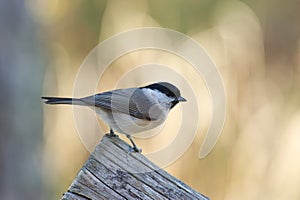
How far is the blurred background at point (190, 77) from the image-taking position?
9.35 feet

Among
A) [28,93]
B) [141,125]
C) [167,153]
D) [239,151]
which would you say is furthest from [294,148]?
[28,93]

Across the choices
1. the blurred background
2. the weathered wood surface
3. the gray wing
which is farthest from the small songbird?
the blurred background

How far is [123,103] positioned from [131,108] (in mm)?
37

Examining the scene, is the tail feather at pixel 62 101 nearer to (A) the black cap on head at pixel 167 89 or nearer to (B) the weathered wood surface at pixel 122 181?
(A) the black cap on head at pixel 167 89

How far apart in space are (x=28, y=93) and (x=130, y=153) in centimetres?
202

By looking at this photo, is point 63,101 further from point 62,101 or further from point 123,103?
point 123,103

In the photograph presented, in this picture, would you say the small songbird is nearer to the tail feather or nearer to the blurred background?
the tail feather

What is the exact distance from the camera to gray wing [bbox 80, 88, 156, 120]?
190 cm

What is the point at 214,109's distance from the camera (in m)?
2.82

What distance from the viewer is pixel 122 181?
1.09 m

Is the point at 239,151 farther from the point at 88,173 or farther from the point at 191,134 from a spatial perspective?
the point at 88,173

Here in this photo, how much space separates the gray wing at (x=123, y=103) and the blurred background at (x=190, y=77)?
92cm

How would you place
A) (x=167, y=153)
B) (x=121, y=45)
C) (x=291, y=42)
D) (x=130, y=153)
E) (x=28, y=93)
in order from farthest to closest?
1. (x=291, y=42)
2. (x=28, y=93)
3. (x=121, y=45)
4. (x=167, y=153)
5. (x=130, y=153)

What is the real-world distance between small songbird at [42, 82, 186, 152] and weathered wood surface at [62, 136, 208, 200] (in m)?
0.72
